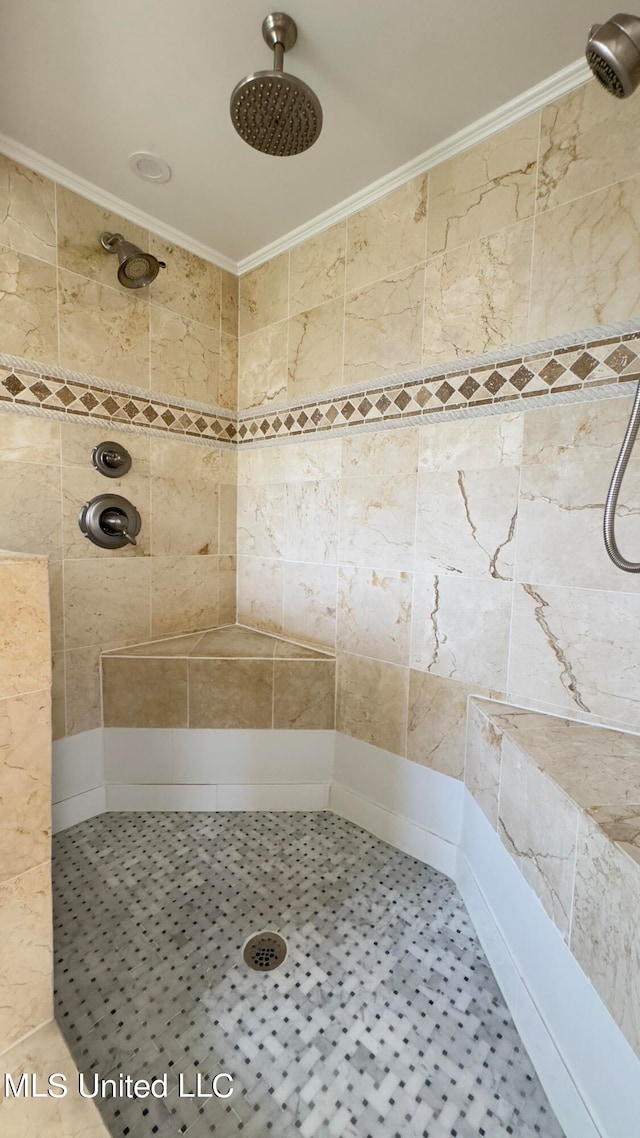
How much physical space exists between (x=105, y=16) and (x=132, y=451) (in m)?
1.16

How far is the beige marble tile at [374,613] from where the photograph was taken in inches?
61.9

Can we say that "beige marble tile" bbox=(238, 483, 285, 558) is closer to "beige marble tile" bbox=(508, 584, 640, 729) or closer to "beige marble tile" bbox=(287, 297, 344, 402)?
"beige marble tile" bbox=(287, 297, 344, 402)

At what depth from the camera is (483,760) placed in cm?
128

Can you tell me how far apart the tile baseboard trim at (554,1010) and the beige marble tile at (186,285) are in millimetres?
2250

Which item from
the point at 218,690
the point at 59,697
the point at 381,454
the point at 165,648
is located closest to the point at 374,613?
the point at 381,454

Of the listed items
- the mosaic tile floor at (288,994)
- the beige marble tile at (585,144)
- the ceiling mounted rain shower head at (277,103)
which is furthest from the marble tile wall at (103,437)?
the beige marble tile at (585,144)

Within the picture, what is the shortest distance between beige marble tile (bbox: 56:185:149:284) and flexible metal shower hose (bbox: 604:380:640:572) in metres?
1.83

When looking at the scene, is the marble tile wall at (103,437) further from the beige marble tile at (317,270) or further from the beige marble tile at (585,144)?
the beige marble tile at (585,144)

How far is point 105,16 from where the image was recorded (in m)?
1.08

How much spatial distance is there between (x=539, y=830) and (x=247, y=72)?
80.6 inches

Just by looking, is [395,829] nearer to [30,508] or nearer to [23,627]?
[23,627]

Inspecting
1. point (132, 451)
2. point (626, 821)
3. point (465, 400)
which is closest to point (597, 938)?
point (626, 821)

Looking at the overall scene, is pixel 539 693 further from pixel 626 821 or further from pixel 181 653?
pixel 181 653

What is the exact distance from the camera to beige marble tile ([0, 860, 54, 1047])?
796 millimetres
